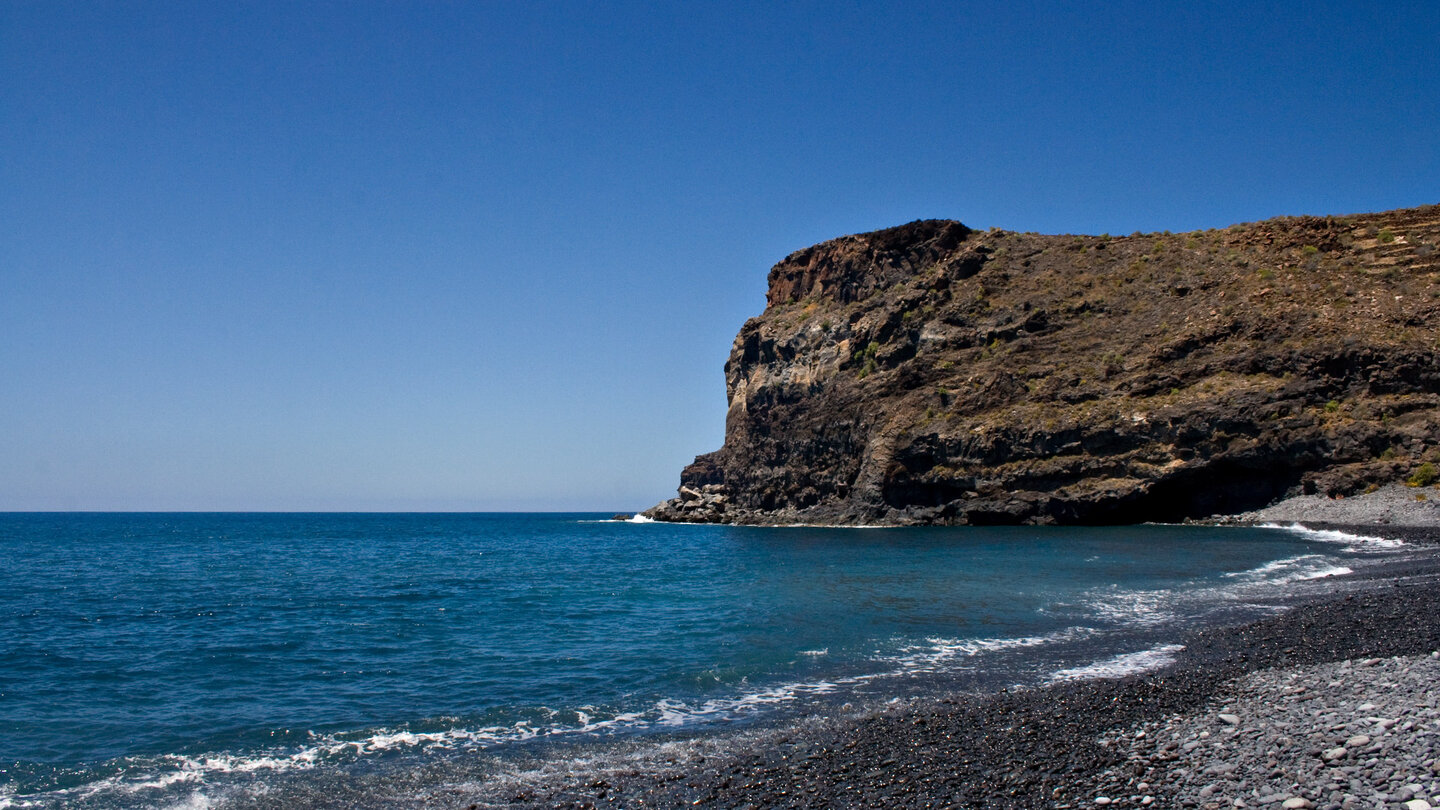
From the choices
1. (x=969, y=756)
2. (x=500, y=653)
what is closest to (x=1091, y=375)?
(x=500, y=653)

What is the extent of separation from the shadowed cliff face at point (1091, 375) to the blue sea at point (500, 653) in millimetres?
19857

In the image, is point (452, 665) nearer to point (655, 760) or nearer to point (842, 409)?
point (655, 760)

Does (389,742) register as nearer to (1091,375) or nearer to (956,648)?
(956,648)

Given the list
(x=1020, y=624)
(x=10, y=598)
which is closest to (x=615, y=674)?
(x=1020, y=624)

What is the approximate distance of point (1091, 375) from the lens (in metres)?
65.7

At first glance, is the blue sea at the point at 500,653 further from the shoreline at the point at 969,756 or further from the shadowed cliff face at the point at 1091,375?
the shadowed cliff face at the point at 1091,375

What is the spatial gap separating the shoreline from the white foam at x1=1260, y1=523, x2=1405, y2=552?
79.8 feet

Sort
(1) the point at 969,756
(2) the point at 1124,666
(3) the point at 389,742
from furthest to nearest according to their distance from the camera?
(2) the point at 1124,666 → (3) the point at 389,742 → (1) the point at 969,756

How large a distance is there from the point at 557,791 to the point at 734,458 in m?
82.4

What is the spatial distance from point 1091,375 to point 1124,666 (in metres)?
56.0

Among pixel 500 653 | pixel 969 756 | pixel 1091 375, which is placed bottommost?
pixel 500 653

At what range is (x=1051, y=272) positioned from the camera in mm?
78000

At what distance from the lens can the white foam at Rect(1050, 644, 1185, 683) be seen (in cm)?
1401

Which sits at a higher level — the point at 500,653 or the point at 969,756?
the point at 969,756
